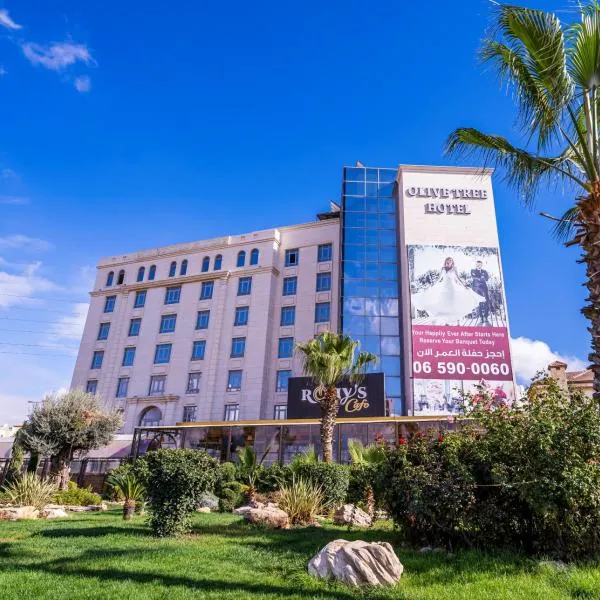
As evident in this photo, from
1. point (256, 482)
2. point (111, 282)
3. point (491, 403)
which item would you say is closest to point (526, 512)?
point (491, 403)

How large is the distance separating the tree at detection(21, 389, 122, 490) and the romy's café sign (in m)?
31.6

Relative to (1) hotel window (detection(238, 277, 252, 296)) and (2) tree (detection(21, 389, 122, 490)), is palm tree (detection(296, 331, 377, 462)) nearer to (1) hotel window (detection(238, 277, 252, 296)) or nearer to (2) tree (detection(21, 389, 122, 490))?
(2) tree (detection(21, 389, 122, 490))

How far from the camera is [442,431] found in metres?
9.60

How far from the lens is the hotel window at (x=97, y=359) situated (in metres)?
47.8

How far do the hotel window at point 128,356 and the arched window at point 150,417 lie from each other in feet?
16.7

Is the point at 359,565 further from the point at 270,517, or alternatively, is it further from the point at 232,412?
the point at 232,412

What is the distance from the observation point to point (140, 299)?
49.6m

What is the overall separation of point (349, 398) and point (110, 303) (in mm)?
29697

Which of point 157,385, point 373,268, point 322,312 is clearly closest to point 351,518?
point 322,312

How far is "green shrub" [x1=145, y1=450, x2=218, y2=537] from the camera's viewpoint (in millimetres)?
10383

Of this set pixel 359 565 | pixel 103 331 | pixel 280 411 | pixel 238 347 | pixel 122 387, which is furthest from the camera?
pixel 103 331

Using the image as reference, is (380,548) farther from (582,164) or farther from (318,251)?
(318,251)

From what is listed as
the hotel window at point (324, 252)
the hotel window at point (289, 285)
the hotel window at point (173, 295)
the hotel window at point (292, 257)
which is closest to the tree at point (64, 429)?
the hotel window at point (173, 295)

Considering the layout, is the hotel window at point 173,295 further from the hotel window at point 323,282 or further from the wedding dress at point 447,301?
the wedding dress at point 447,301
